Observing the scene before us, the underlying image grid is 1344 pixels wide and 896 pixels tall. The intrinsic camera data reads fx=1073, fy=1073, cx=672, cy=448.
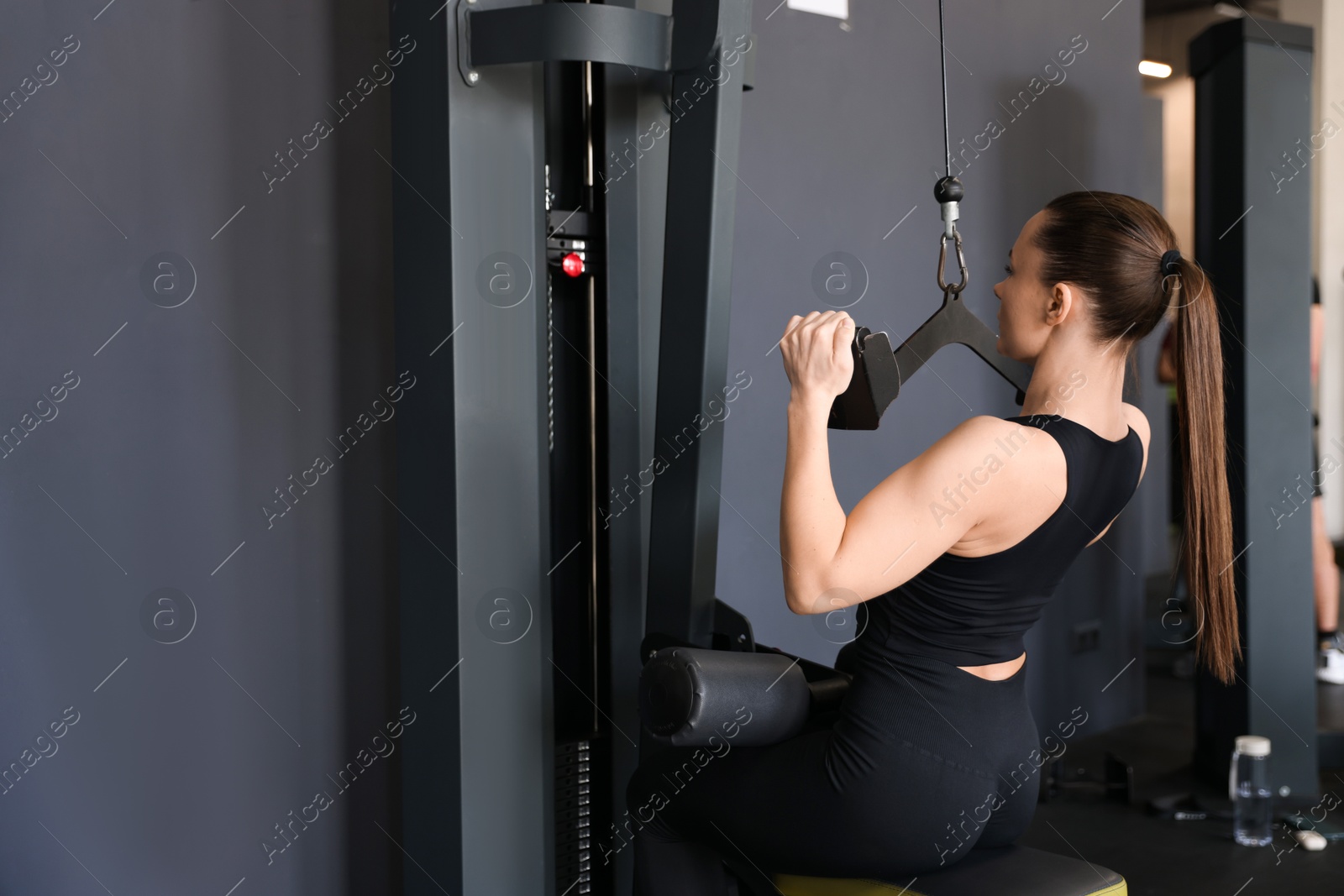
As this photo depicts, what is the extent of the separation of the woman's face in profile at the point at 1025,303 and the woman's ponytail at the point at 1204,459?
6.6 inches

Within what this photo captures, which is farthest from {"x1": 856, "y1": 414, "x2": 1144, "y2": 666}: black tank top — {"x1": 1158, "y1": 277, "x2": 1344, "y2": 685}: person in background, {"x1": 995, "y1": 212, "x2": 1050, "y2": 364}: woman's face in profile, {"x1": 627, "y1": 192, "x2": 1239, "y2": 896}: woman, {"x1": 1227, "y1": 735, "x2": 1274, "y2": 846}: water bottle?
{"x1": 1158, "y1": 277, "x2": 1344, "y2": 685}: person in background

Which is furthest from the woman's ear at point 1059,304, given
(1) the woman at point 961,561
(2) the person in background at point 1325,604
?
(2) the person in background at point 1325,604

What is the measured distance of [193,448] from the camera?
182 cm

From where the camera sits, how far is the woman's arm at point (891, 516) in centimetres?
128

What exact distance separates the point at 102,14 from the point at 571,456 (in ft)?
3.42

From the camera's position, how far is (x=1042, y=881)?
51.4 inches

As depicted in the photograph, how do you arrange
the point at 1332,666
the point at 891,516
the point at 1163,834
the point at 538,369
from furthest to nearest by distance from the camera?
the point at 1332,666, the point at 1163,834, the point at 538,369, the point at 891,516

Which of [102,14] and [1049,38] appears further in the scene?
[1049,38]

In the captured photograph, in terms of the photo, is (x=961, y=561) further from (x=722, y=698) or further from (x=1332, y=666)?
(x=1332, y=666)

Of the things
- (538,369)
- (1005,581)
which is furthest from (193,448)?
(1005,581)

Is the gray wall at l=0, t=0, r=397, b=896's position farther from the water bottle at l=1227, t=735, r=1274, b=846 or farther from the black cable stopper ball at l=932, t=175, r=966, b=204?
the water bottle at l=1227, t=735, r=1274, b=846

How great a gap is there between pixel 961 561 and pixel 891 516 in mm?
142

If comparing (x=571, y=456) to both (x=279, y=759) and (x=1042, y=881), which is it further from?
(x=1042, y=881)

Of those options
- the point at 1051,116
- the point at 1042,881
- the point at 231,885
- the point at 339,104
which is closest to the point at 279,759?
the point at 231,885
